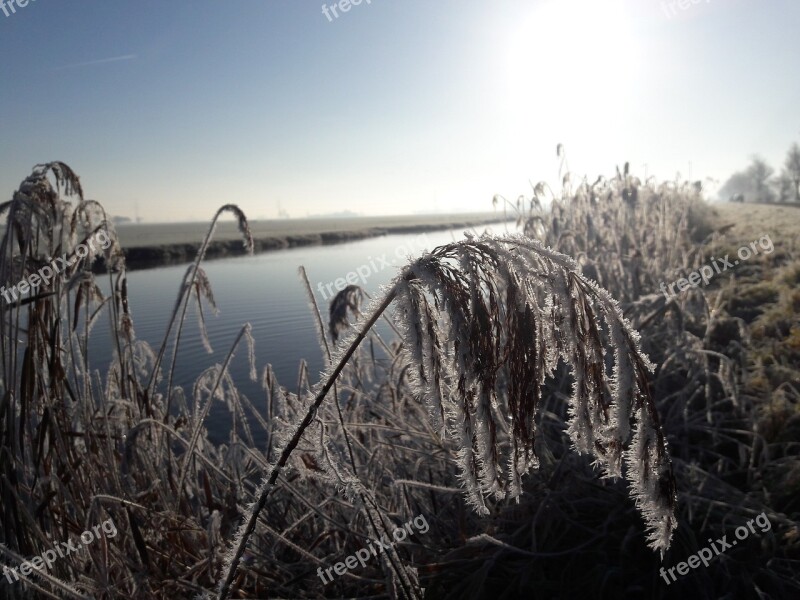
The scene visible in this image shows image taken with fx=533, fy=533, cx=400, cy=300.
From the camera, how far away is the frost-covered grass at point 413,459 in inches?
34.0

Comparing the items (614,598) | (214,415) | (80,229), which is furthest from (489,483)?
(214,415)

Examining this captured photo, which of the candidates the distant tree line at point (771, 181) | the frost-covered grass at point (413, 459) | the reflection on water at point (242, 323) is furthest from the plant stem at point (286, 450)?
the distant tree line at point (771, 181)

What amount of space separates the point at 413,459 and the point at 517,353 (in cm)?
188

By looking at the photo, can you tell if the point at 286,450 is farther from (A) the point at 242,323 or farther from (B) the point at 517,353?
(A) the point at 242,323

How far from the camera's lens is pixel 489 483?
2.92 ft

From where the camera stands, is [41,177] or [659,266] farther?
[659,266]

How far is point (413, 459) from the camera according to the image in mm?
2623

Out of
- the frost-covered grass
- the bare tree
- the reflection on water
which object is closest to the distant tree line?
the bare tree

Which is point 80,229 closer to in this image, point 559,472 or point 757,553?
point 559,472

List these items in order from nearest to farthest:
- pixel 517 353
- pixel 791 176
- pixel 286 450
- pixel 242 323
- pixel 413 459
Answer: pixel 517 353 → pixel 286 450 → pixel 413 459 → pixel 242 323 → pixel 791 176

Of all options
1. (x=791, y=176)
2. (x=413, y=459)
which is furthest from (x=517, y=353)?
(x=791, y=176)

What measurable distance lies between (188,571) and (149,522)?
1.00 ft

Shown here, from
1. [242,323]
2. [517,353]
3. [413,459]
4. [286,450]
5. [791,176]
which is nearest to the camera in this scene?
[517,353]

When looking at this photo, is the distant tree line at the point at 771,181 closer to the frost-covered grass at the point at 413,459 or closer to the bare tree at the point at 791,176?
the bare tree at the point at 791,176
